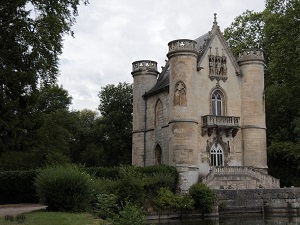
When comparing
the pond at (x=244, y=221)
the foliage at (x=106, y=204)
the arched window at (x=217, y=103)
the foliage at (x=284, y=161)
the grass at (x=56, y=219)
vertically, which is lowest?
the pond at (x=244, y=221)

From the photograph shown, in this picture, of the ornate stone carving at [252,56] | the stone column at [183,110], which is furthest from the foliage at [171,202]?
the ornate stone carving at [252,56]

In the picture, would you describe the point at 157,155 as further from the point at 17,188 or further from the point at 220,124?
the point at 17,188

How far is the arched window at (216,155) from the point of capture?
26.7 meters

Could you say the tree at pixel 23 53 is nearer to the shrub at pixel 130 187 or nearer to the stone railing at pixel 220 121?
the shrub at pixel 130 187

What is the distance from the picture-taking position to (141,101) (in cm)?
3055

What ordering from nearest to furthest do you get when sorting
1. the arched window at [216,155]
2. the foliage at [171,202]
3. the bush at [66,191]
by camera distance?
the bush at [66,191]
the foliage at [171,202]
the arched window at [216,155]

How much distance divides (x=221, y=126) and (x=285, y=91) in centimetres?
641

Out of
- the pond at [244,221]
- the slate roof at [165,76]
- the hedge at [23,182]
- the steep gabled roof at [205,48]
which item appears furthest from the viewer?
the slate roof at [165,76]

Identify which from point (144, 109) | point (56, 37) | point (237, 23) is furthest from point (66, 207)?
point (237, 23)

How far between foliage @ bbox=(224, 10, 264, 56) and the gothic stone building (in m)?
8.62

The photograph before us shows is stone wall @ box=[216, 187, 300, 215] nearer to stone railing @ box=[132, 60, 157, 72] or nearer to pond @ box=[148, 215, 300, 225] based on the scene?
pond @ box=[148, 215, 300, 225]

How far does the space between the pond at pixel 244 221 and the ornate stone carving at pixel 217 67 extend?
9.85 metres

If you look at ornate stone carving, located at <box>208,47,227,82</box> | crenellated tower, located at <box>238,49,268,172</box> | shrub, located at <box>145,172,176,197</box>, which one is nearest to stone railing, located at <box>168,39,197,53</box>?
ornate stone carving, located at <box>208,47,227,82</box>

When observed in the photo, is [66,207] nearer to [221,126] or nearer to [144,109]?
[221,126]
